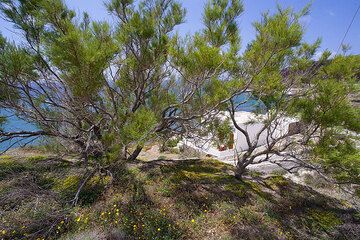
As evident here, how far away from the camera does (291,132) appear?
321 cm

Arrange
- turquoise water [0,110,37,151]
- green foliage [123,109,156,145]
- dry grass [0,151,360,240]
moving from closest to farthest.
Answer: green foliage [123,109,156,145], dry grass [0,151,360,240], turquoise water [0,110,37,151]

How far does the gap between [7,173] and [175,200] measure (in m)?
2.67

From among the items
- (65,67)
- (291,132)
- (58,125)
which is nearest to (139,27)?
(65,67)

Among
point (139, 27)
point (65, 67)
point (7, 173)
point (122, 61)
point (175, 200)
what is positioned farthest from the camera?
point (7, 173)

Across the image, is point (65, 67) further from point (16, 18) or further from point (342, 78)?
point (342, 78)

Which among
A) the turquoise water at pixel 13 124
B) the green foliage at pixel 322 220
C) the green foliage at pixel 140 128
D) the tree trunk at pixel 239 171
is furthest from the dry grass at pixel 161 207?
the green foliage at pixel 140 128

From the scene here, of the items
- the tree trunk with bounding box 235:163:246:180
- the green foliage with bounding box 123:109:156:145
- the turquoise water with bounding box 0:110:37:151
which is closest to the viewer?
the green foliage with bounding box 123:109:156:145

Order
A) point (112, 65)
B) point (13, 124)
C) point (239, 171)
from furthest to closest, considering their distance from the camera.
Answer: point (239, 171) < point (13, 124) < point (112, 65)

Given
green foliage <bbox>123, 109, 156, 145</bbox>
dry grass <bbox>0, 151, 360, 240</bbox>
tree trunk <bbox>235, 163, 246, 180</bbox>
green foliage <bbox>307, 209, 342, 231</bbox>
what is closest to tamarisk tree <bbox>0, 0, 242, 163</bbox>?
green foliage <bbox>123, 109, 156, 145</bbox>

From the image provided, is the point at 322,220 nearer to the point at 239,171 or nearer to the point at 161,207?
the point at 239,171

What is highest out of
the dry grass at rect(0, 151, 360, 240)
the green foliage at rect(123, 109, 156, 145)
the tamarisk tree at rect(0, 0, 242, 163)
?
the tamarisk tree at rect(0, 0, 242, 163)

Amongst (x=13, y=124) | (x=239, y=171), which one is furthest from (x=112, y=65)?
(x=239, y=171)

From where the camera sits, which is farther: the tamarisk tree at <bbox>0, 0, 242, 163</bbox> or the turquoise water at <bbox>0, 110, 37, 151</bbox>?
the turquoise water at <bbox>0, 110, 37, 151</bbox>

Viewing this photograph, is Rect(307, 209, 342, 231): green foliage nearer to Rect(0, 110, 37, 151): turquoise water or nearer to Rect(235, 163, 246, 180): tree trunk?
Rect(235, 163, 246, 180): tree trunk
